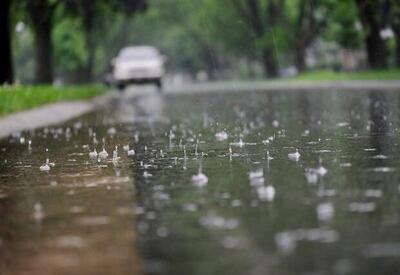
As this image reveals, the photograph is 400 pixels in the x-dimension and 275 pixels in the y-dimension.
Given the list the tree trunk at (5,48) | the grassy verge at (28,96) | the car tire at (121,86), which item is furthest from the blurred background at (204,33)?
the car tire at (121,86)

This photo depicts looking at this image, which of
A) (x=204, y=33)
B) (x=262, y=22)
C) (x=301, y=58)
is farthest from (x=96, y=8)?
(x=204, y=33)

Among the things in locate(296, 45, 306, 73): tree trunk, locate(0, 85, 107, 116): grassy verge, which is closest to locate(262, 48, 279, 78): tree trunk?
locate(296, 45, 306, 73): tree trunk

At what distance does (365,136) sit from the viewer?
14.3 metres

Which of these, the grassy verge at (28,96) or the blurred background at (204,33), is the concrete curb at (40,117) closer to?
the grassy verge at (28,96)

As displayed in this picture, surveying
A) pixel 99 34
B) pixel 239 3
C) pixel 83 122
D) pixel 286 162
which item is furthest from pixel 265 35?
pixel 286 162

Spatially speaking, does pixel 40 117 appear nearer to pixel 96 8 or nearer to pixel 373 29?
pixel 96 8

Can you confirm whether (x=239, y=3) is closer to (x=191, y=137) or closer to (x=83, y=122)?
(x=83, y=122)

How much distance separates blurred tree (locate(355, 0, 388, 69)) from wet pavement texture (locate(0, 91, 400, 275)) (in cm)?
3083

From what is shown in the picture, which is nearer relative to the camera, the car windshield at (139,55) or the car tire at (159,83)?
the car windshield at (139,55)

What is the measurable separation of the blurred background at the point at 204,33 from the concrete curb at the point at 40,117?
6.74ft

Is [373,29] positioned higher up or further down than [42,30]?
further down

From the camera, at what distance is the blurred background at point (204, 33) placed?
4181 cm

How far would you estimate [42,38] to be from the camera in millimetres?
41281

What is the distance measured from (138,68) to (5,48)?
61.9 ft
